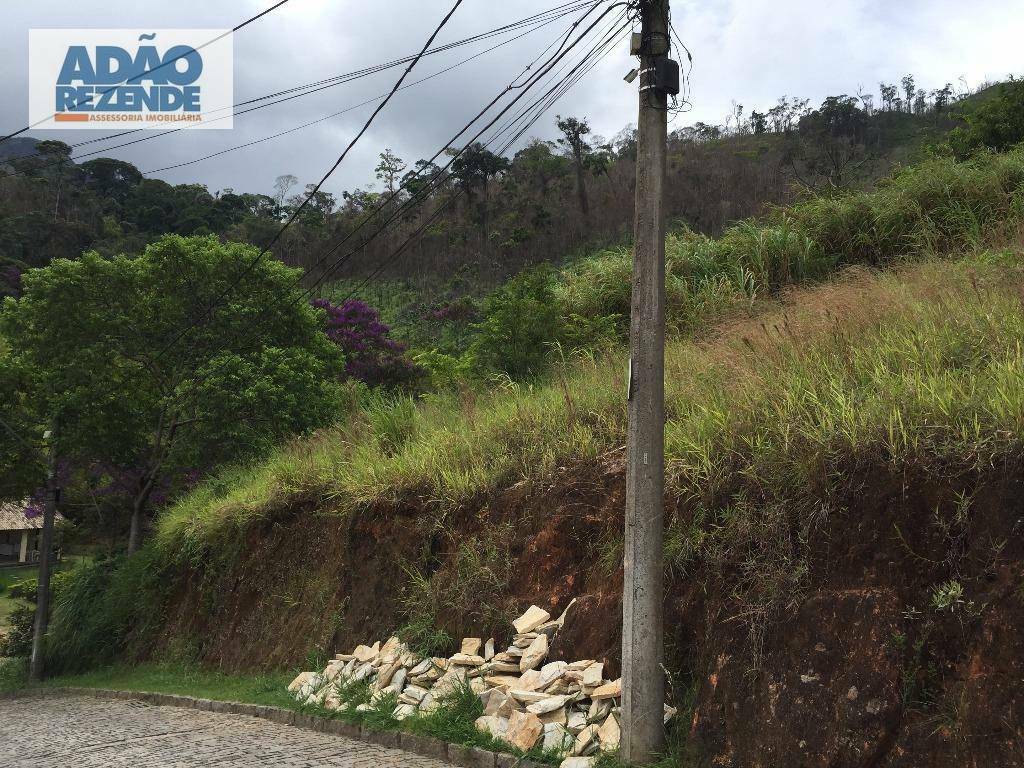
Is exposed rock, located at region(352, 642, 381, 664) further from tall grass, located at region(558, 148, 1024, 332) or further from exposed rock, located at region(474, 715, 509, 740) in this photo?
tall grass, located at region(558, 148, 1024, 332)

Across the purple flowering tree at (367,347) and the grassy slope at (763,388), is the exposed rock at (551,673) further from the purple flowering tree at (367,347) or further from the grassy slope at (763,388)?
the purple flowering tree at (367,347)

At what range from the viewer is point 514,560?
339 inches

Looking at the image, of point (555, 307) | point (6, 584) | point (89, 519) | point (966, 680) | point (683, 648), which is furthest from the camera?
point (6, 584)

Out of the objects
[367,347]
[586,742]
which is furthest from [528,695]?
[367,347]

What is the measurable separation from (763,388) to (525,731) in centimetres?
328

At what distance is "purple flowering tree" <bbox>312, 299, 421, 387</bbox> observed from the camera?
29.5 meters

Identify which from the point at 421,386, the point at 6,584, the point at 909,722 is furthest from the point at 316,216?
the point at 909,722

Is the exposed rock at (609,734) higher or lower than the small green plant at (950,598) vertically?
lower

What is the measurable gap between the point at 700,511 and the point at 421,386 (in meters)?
21.2

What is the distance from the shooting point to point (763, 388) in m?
7.20

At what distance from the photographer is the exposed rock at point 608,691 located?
6.46 meters

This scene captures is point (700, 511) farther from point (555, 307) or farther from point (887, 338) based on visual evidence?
point (555, 307)

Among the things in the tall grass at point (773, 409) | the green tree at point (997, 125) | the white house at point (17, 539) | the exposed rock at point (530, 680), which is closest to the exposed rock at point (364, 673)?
the tall grass at point (773, 409)

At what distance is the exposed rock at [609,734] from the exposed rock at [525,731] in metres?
0.50
